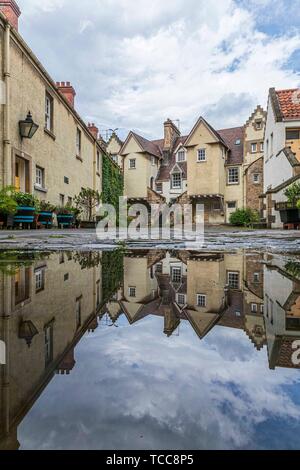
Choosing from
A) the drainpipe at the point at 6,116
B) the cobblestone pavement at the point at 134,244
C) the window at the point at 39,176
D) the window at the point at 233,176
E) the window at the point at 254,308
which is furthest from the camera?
the window at the point at 233,176

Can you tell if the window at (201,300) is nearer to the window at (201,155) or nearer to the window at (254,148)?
the window at (201,155)

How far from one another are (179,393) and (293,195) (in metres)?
14.5

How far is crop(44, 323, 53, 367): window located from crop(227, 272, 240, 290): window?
3.76 feet

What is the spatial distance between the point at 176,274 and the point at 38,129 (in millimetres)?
11954

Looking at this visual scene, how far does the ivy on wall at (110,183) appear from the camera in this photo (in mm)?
25281

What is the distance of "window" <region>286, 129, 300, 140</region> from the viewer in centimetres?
1803

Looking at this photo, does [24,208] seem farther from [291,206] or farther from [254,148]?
[254,148]

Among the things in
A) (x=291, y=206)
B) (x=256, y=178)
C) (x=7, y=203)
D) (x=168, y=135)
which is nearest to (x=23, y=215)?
(x=7, y=203)

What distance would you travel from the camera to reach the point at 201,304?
1.58 m

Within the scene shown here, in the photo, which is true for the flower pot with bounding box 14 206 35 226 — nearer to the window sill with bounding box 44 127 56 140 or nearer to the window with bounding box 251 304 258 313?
the window sill with bounding box 44 127 56 140

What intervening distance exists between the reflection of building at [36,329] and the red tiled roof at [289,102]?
18556mm

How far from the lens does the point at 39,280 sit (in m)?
2.14

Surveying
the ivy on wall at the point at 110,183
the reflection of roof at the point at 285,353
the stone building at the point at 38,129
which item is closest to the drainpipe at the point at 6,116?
the stone building at the point at 38,129

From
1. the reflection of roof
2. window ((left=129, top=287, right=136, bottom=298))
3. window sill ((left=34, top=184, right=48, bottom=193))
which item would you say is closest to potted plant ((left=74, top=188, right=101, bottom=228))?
window sill ((left=34, top=184, right=48, bottom=193))
